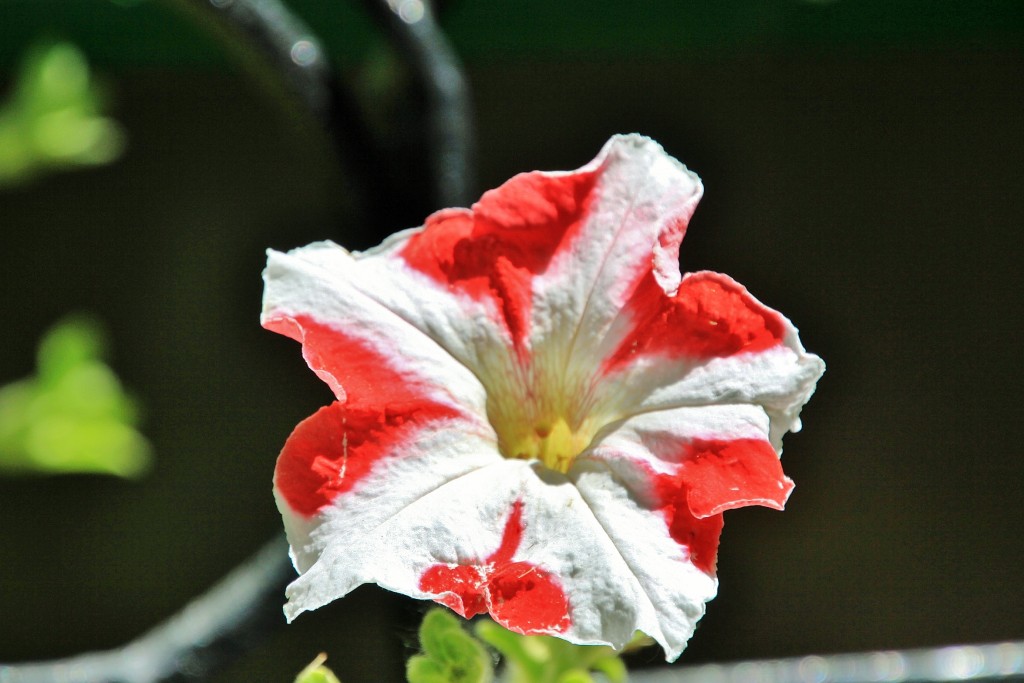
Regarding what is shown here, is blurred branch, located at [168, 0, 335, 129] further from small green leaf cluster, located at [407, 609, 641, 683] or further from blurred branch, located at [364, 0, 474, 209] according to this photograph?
small green leaf cluster, located at [407, 609, 641, 683]

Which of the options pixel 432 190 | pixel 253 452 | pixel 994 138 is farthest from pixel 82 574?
pixel 994 138

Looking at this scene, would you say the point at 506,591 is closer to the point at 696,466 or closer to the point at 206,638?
the point at 696,466

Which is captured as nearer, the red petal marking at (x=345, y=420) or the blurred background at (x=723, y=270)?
the red petal marking at (x=345, y=420)

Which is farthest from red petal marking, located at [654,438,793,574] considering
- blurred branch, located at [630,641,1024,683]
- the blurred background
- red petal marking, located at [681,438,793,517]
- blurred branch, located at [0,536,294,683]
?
the blurred background

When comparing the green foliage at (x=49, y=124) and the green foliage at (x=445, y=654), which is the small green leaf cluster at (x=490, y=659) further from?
the green foliage at (x=49, y=124)

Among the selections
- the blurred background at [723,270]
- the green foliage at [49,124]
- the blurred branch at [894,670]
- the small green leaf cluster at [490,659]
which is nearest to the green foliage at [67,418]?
the green foliage at [49,124]

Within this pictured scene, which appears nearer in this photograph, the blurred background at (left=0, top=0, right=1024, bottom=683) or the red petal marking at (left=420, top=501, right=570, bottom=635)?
the red petal marking at (left=420, top=501, right=570, bottom=635)
